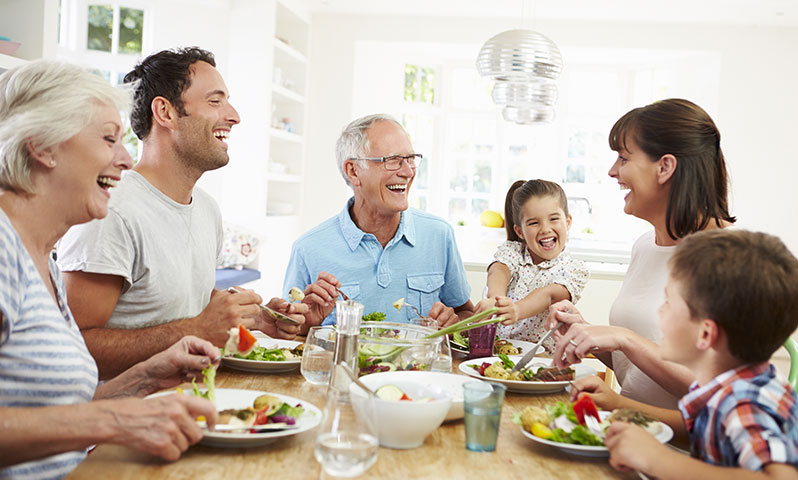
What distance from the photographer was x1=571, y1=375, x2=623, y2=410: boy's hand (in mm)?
1461

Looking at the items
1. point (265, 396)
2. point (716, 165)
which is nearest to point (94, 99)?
point (265, 396)

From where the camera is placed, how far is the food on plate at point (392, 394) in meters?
1.24

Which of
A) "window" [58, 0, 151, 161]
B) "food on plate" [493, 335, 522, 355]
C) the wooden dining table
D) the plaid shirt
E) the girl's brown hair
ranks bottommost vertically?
the wooden dining table

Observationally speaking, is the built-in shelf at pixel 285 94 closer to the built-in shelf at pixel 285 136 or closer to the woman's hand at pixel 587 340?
the built-in shelf at pixel 285 136

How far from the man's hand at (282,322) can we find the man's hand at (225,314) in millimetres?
135

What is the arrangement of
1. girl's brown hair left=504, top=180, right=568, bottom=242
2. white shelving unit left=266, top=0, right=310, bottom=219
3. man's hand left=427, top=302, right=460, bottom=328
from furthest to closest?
1. white shelving unit left=266, top=0, right=310, bottom=219
2. girl's brown hair left=504, top=180, right=568, bottom=242
3. man's hand left=427, top=302, right=460, bottom=328

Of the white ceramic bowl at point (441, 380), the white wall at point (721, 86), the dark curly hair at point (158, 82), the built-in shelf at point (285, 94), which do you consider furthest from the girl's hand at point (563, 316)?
the white wall at point (721, 86)

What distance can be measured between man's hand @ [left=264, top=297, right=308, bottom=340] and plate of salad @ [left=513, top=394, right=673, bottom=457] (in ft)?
2.77

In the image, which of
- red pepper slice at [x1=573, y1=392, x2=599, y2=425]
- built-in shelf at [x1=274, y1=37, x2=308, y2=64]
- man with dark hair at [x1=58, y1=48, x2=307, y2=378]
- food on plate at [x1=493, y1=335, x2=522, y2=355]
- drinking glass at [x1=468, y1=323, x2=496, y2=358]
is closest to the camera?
red pepper slice at [x1=573, y1=392, x2=599, y2=425]

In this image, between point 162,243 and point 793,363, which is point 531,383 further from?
point 162,243

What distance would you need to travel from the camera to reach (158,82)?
86.7 inches

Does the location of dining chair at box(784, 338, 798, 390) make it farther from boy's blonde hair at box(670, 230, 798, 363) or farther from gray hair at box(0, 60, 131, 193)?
gray hair at box(0, 60, 131, 193)

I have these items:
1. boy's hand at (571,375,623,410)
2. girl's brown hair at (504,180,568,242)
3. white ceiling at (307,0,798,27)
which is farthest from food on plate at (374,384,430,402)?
white ceiling at (307,0,798,27)

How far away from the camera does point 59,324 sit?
4.24 feet
